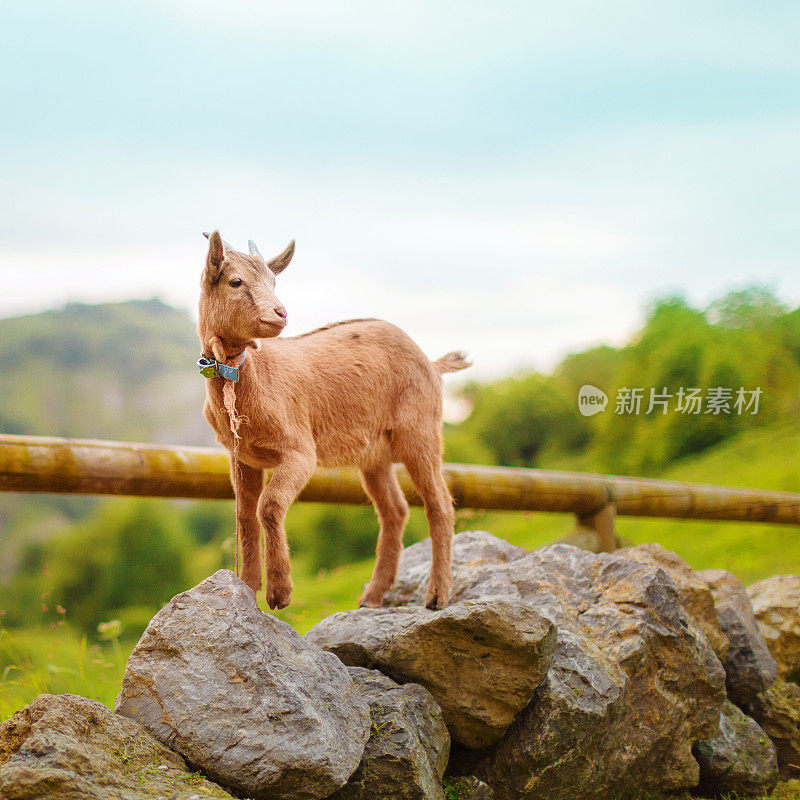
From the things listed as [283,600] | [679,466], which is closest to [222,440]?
[283,600]

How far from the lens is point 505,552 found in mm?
3799

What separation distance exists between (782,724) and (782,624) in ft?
2.56

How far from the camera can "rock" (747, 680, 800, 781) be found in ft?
11.9

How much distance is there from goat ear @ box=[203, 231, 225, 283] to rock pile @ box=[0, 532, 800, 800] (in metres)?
0.85

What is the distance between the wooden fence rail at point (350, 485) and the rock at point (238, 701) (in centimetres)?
111

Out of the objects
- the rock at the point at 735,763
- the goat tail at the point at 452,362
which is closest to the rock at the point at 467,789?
the rock at the point at 735,763

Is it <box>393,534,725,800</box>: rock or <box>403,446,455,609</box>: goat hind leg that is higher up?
<box>403,446,455,609</box>: goat hind leg

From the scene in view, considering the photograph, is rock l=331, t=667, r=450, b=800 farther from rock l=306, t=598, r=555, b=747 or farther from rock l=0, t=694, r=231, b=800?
rock l=0, t=694, r=231, b=800

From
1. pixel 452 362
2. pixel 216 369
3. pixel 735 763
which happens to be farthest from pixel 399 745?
pixel 735 763

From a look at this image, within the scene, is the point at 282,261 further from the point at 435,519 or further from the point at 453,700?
the point at 453,700

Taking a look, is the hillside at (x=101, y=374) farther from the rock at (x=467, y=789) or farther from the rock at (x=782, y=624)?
the rock at (x=467, y=789)

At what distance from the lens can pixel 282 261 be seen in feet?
7.33

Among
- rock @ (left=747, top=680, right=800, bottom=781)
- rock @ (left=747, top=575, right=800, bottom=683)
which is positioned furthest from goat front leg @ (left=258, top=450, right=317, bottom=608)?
rock @ (left=747, top=575, right=800, bottom=683)

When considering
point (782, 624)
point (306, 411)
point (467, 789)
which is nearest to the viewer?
point (306, 411)
